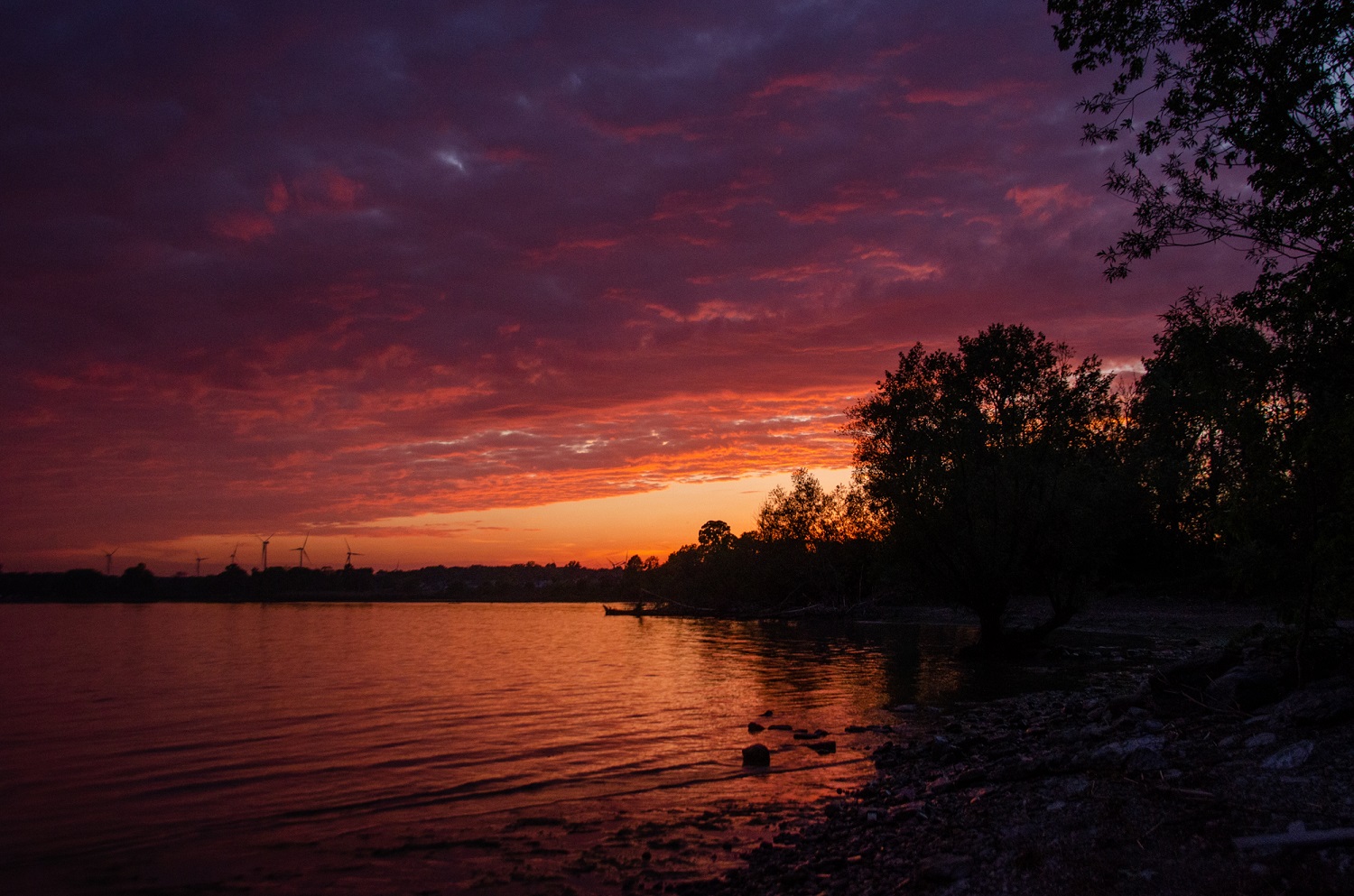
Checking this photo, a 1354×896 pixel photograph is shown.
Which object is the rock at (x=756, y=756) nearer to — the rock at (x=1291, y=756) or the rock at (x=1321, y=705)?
the rock at (x=1321, y=705)

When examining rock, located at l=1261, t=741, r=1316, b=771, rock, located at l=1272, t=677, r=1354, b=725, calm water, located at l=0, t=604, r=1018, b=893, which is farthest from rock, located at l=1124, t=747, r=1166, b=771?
calm water, located at l=0, t=604, r=1018, b=893

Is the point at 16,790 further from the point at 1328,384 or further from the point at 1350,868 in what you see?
the point at 1328,384

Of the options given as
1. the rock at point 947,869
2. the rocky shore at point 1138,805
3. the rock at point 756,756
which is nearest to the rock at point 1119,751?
the rocky shore at point 1138,805

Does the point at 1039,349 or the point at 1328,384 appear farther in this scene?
the point at 1039,349

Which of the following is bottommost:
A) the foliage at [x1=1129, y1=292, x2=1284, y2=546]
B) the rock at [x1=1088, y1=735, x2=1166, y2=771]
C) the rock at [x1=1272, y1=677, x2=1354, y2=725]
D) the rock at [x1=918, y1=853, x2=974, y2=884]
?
the rock at [x1=918, y1=853, x2=974, y2=884]

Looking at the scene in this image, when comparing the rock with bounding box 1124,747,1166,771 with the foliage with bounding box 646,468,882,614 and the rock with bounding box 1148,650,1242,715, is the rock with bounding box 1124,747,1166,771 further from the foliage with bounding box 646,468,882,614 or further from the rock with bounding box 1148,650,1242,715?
the foliage with bounding box 646,468,882,614

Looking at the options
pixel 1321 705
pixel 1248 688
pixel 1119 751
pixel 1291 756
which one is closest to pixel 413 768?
pixel 1119 751

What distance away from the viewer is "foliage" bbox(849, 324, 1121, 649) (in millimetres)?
45938

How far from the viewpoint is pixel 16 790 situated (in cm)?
2131

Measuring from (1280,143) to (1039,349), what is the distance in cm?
3507

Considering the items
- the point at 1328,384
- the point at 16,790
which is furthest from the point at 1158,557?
the point at 16,790

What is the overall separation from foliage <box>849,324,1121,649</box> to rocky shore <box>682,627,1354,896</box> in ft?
88.5

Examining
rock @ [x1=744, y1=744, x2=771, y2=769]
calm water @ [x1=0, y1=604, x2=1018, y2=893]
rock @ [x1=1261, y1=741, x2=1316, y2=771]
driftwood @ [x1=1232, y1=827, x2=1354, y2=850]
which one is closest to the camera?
driftwood @ [x1=1232, y1=827, x2=1354, y2=850]

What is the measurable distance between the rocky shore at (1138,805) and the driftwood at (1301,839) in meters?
0.02
